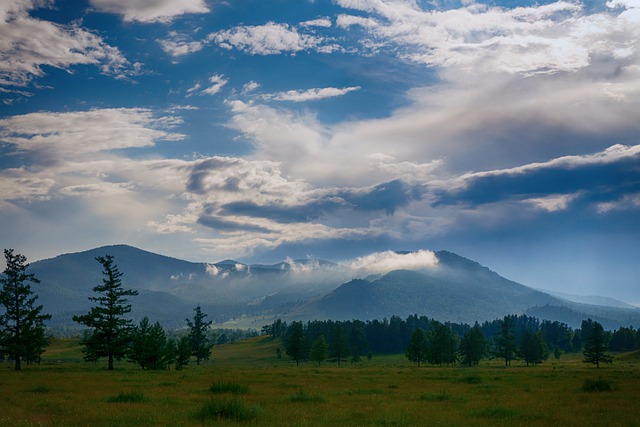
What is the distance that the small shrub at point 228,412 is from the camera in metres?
20.8

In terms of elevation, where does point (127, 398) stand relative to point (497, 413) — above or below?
below

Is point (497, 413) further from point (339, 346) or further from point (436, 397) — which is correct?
point (339, 346)

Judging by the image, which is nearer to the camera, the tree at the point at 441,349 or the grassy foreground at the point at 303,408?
the grassy foreground at the point at 303,408

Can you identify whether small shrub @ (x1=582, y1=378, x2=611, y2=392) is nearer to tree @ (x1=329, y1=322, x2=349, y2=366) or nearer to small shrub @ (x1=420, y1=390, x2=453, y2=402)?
small shrub @ (x1=420, y1=390, x2=453, y2=402)

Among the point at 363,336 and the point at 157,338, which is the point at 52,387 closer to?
the point at 157,338

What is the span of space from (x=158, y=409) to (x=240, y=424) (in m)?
6.93

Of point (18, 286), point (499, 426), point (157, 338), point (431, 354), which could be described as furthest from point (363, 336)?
point (499, 426)

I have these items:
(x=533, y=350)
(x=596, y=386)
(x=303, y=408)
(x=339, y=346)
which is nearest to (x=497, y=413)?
(x=303, y=408)

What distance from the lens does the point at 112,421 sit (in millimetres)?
19875

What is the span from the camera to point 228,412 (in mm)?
21312

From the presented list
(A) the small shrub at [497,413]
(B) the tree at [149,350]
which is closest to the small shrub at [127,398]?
(A) the small shrub at [497,413]

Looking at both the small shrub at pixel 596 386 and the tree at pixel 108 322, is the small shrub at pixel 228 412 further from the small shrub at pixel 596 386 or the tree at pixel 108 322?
the tree at pixel 108 322

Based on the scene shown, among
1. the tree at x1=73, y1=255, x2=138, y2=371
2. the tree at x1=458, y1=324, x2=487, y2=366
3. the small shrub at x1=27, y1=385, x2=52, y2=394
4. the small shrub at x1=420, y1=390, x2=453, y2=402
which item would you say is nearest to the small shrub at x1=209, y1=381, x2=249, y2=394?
the small shrub at x1=27, y1=385, x2=52, y2=394

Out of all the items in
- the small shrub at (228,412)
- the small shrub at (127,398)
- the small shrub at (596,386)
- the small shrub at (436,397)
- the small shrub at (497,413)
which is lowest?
the small shrub at (596,386)
